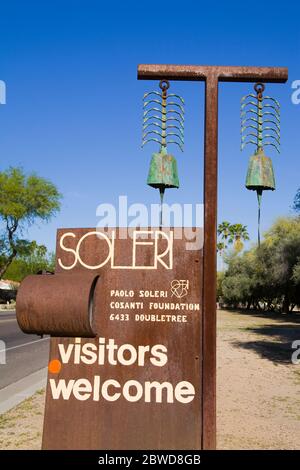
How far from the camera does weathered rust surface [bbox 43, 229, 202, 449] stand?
4266 mm

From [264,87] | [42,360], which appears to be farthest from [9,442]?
[42,360]

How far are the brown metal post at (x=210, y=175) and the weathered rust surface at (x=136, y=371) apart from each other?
9cm

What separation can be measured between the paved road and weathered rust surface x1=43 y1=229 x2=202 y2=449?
597 cm

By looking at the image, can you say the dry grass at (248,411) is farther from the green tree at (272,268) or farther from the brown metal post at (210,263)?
the green tree at (272,268)

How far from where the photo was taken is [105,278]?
4551 mm

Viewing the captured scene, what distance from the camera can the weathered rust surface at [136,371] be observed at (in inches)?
168

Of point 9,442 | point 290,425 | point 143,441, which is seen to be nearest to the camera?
point 143,441

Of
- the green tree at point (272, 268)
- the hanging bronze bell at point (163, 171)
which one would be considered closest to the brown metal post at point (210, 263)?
the hanging bronze bell at point (163, 171)

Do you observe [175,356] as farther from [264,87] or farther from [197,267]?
[264,87]

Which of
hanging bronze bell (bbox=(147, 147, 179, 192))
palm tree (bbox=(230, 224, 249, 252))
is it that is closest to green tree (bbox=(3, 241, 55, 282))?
palm tree (bbox=(230, 224, 249, 252))

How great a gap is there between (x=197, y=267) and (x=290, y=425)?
3.87 metres

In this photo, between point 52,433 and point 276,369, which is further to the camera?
point 276,369

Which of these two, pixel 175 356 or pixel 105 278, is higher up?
pixel 105 278

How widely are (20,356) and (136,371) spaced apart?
11.1 metres
